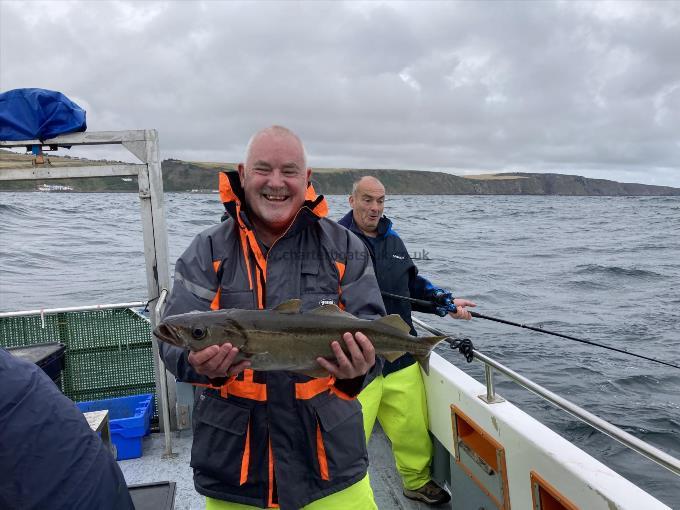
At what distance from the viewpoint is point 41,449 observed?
1.84m

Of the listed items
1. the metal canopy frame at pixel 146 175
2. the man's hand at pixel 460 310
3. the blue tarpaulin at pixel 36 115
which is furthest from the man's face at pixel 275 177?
the blue tarpaulin at pixel 36 115

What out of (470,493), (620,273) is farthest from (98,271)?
(470,493)

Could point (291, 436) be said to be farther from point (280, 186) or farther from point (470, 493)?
point (470, 493)

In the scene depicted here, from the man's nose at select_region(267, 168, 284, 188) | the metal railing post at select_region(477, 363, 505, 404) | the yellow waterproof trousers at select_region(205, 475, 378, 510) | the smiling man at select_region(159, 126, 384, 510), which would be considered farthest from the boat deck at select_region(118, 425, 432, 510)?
the man's nose at select_region(267, 168, 284, 188)

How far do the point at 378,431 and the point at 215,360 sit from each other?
184 inches

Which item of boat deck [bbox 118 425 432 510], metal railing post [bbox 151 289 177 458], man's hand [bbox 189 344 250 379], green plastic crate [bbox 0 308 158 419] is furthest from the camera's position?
green plastic crate [bbox 0 308 158 419]

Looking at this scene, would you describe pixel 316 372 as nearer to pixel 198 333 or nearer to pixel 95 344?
pixel 198 333

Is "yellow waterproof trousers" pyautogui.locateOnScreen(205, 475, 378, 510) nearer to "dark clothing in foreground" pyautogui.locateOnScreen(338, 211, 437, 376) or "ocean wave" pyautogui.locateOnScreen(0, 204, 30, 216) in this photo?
"dark clothing in foreground" pyautogui.locateOnScreen(338, 211, 437, 376)

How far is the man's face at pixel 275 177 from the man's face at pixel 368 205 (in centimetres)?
223

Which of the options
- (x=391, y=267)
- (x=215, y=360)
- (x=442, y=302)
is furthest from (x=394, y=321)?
(x=442, y=302)

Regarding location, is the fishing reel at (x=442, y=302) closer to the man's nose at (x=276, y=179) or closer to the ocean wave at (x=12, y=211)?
the man's nose at (x=276, y=179)

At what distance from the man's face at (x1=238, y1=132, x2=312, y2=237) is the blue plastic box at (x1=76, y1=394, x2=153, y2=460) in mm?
4160

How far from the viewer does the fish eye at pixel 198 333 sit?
8.34ft

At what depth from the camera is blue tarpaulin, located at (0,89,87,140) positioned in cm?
533
